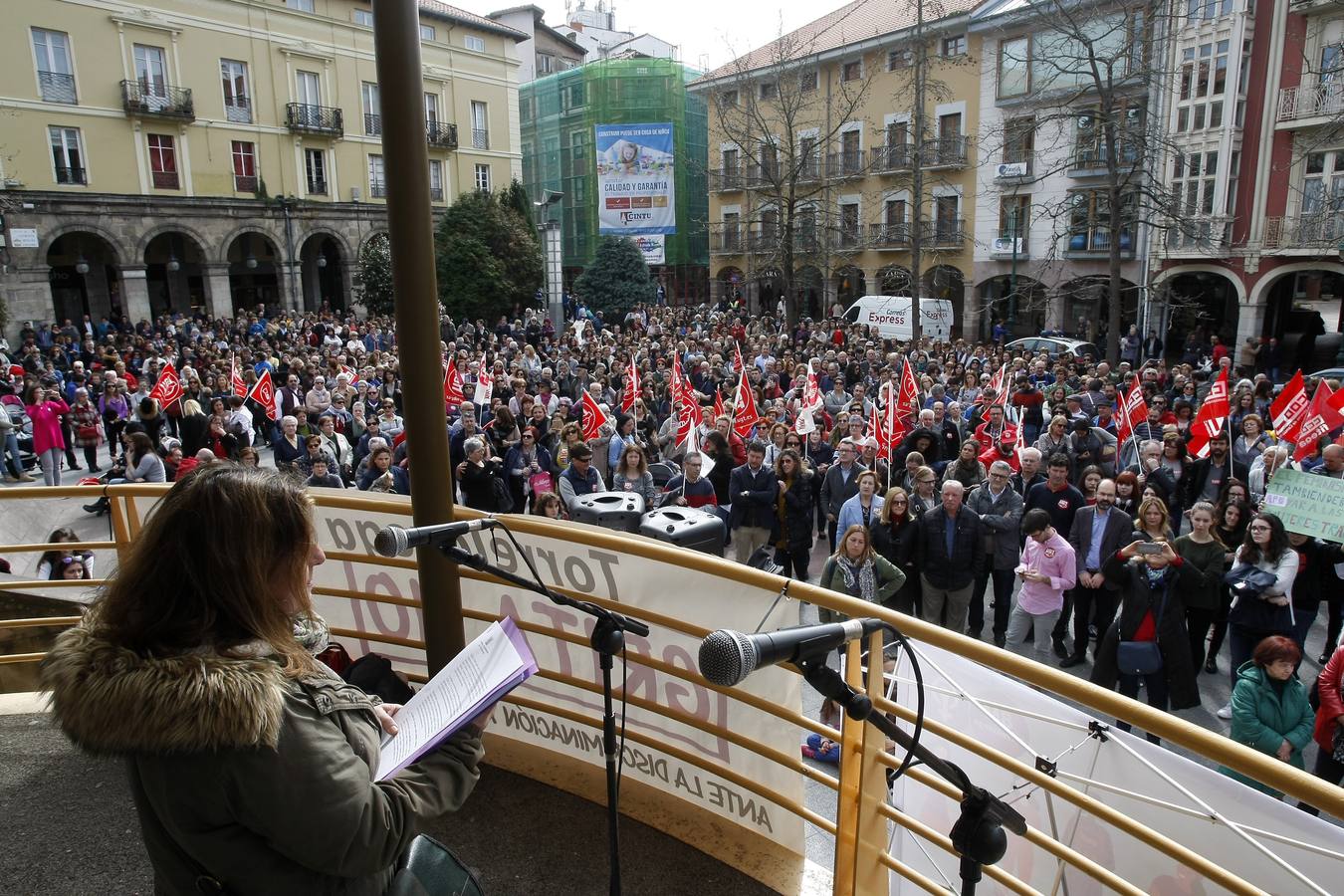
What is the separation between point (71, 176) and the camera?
108ft

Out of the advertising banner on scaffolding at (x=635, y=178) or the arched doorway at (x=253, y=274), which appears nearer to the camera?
the arched doorway at (x=253, y=274)

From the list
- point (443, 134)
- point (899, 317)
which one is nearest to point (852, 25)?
point (899, 317)

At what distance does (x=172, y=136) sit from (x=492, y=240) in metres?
13.4

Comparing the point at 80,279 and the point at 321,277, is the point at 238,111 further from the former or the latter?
the point at 80,279

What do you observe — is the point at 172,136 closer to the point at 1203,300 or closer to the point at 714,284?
the point at 714,284

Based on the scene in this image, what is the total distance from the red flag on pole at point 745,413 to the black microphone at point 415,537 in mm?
8986

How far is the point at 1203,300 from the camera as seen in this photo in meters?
32.1

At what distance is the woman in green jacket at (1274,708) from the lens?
15.7 feet

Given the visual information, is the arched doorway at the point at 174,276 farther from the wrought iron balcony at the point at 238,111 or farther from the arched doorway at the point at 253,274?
the wrought iron balcony at the point at 238,111

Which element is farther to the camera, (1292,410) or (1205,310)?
(1205,310)

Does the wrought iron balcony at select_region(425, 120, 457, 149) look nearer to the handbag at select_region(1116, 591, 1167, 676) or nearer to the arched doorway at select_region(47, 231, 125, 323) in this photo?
the arched doorway at select_region(47, 231, 125, 323)

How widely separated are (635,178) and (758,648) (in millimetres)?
50269

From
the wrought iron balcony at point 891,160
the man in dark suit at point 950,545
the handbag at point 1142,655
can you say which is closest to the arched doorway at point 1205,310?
the wrought iron balcony at point 891,160

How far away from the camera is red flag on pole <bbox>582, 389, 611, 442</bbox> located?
11.0 m
